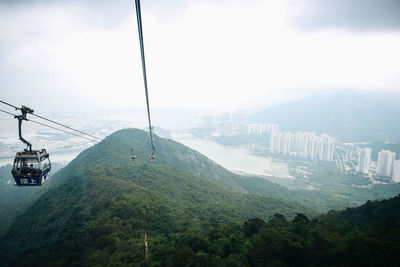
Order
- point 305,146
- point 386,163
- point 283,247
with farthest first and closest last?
point 305,146, point 386,163, point 283,247

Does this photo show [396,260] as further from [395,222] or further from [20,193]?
[20,193]

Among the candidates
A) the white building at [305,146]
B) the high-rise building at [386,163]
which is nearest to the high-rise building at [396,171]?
the high-rise building at [386,163]

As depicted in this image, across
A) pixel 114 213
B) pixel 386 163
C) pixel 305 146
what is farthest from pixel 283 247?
pixel 305 146

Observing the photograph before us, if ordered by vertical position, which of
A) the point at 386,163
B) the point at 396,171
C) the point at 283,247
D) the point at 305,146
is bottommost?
the point at 396,171

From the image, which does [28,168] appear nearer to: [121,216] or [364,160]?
[121,216]

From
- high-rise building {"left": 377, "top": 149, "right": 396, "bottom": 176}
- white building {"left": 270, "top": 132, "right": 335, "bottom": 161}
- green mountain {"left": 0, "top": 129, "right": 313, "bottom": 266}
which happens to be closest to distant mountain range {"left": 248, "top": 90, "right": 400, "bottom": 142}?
white building {"left": 270, "top": 132, "right": 335, "bottom": 161}

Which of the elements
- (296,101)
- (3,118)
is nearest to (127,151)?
(3,118)
